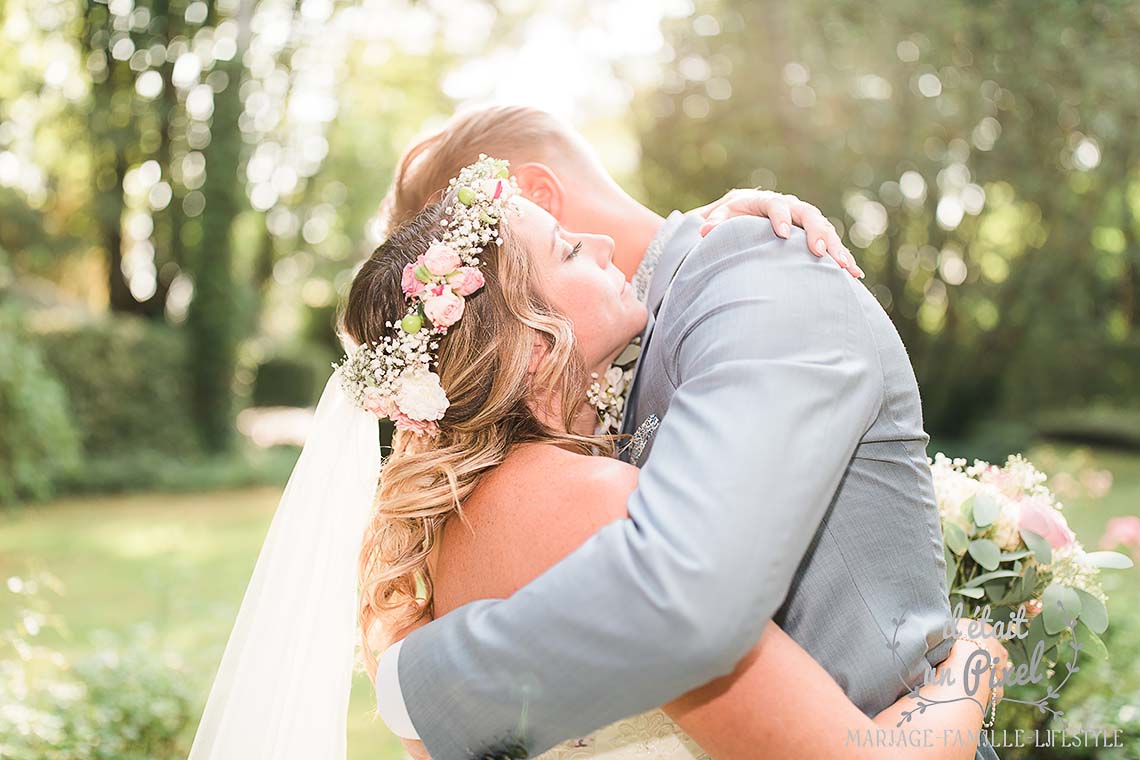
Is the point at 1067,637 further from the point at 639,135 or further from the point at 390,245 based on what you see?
the point at 639,135

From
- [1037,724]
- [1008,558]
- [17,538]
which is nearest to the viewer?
[1008,558]

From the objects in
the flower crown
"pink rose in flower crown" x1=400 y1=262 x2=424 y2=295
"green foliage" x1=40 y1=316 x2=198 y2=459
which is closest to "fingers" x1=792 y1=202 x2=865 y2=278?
the flower crown

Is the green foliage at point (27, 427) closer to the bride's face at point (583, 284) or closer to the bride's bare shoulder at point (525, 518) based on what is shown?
the bride's face at point (583, 284)

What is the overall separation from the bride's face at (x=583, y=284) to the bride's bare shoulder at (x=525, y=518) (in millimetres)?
358

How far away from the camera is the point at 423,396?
6.94 ft

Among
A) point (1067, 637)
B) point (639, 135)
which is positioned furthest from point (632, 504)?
point (639, 135)

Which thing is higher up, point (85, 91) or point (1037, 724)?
point (85, 91)

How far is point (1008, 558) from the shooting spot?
8.13ft

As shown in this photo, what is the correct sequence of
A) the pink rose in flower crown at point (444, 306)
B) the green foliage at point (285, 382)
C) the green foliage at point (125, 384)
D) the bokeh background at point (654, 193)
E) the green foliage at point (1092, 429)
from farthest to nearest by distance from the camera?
the green foliage at point (285, 382) → the green foliage at point (1092, 429) → the green foliage at point (125, 384) → the bokeh background at point (654, 193) → the pink rose in flower crown at point (444, 306)

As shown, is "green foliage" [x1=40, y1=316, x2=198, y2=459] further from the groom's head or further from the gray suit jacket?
the gray suit jacket

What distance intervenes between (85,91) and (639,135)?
10883mm

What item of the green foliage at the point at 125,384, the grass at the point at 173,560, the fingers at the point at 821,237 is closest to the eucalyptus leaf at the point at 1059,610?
the fingers at the point at 821,237

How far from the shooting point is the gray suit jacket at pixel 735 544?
4.81 feet

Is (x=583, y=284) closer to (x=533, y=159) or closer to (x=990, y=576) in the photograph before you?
(x=533, y=159)
